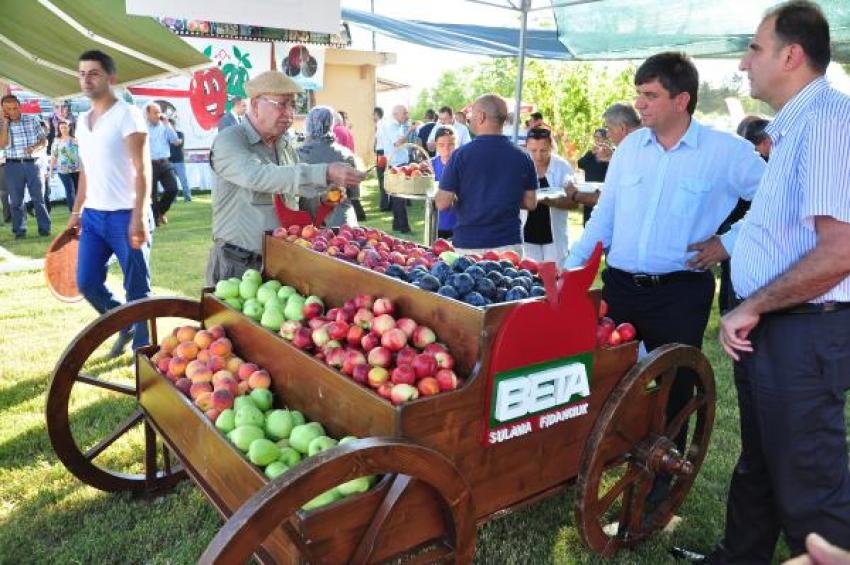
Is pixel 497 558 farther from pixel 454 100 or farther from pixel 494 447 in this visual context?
pixel 454 100

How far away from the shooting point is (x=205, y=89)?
611 inches

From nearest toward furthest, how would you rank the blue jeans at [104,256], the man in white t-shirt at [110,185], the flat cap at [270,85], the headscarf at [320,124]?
the flat cap at [270,85], the man in white t-shirt at [110,185], the blue jeans at [104,256], the headscarf at [320,124]

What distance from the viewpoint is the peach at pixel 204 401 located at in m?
2.17

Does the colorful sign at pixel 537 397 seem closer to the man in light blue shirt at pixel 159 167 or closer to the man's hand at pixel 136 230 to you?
the man's hand at pixel 136 230

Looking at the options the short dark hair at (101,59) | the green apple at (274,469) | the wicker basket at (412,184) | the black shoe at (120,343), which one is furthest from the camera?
the wicker basket at (412,184)

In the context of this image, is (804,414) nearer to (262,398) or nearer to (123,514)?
(262,398)

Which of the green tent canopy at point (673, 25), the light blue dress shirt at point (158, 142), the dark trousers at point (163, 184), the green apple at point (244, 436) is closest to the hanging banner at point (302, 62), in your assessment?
the light blue dress shirt at point (158, 142)

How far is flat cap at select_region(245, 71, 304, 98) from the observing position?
3.17 meters

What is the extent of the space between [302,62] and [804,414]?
1861cm

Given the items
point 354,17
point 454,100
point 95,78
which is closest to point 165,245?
point 354,17

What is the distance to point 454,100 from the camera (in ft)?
203

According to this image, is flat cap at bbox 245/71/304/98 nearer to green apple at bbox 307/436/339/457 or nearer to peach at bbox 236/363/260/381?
peach at bbox 236/363/260/381

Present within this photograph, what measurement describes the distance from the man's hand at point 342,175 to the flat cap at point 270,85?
0.61 metres

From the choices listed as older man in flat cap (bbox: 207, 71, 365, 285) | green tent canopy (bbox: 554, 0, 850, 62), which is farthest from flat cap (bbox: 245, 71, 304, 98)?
green tent canopy (bbox: 554, 0, 850, 62)
